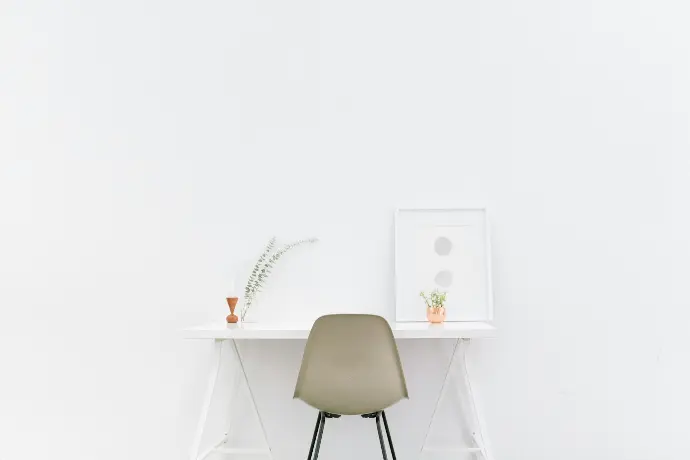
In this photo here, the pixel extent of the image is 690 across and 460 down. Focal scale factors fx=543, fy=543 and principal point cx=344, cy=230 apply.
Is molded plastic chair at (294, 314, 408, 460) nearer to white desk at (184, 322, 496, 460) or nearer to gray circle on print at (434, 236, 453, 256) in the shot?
white desk at (184, 322, 496, 460)

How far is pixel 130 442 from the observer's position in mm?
2795

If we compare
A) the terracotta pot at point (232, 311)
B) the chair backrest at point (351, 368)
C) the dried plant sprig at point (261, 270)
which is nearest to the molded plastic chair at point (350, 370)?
the chair backrest at point (351, 368)

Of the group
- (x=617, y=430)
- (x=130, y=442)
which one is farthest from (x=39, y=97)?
(x=617, y=430)

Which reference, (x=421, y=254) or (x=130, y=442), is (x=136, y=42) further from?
(x=130, y=442)

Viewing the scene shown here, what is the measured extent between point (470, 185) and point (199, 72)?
1578 millimetres

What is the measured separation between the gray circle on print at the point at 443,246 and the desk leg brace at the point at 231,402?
1.13 metres

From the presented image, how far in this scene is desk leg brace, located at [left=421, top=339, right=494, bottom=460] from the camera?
247 centimetres

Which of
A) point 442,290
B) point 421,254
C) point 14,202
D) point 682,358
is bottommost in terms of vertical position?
point 682,358

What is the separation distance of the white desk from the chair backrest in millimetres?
97

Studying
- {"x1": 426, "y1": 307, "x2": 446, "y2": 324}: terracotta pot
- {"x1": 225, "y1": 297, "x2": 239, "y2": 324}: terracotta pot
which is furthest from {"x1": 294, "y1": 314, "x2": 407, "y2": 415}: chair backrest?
{"x1": 225, "y1": 297, "x2": 239, "y2": 324}: terracotta pot

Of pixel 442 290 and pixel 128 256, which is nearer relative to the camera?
pixel 442 290

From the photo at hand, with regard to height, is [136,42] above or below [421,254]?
above

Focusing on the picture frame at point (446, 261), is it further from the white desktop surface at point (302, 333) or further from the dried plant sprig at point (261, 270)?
the dried plant sprig at point (261, 270)

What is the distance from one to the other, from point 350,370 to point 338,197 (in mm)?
943
